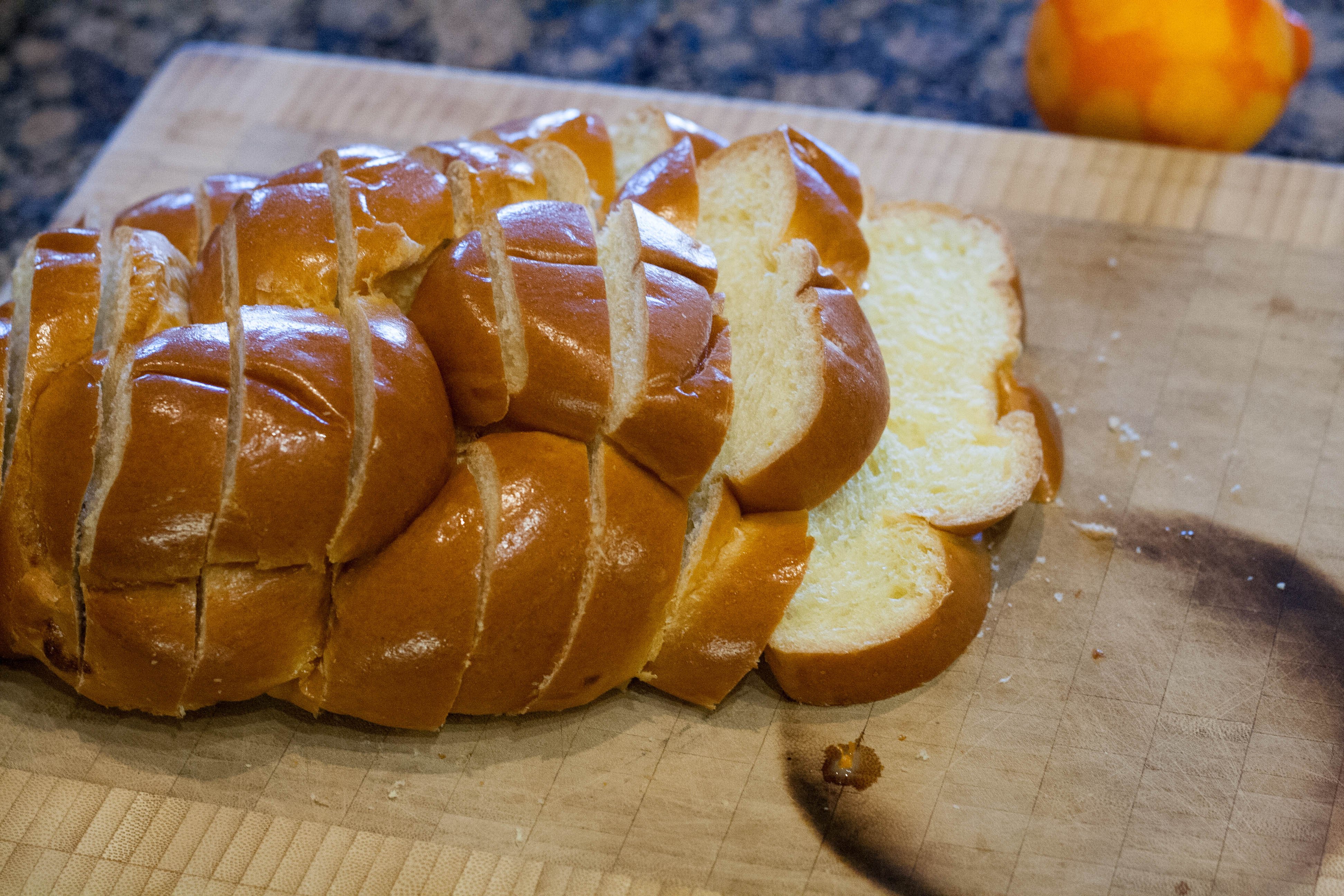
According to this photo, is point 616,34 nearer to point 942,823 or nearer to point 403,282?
point 403,282

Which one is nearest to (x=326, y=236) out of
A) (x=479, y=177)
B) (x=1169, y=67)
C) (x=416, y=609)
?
(x=479, y=177)

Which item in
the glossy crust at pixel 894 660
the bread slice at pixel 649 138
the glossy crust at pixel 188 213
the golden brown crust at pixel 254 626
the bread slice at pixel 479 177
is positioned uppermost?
the bread slice at pixel 479 177

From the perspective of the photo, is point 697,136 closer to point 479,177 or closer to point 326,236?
point 479,177

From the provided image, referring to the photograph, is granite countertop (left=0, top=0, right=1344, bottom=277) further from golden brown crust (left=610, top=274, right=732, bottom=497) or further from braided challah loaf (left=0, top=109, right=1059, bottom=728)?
golden brown crust (left=610, top=274, right=732, bottom=497)

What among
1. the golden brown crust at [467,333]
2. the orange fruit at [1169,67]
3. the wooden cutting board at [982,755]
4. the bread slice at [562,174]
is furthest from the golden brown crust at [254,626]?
the orange fruit at [1169,67]

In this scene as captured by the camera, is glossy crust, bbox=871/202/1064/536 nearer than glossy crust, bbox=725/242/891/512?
No

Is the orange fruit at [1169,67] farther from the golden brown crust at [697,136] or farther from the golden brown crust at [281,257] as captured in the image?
the golden brown crust at [281,257]

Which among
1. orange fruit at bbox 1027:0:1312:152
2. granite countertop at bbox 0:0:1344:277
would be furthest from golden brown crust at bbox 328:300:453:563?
granite countertop at bbox 0:0:1344:277
